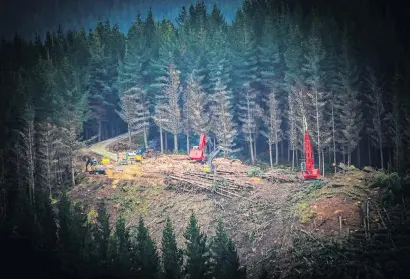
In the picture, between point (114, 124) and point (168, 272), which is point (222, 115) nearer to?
point (114, 124)

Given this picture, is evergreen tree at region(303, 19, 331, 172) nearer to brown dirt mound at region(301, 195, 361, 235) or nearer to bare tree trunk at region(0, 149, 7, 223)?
brown dirt mound at region(301, 195, 361, 235)

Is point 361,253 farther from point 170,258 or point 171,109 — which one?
point 171,109

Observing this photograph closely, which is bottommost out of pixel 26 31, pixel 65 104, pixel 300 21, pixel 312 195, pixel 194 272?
pixel 194 272

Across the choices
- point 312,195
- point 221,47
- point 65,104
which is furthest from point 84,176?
point 221,47

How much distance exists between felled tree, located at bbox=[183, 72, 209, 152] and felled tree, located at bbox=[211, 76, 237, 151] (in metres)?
0.87

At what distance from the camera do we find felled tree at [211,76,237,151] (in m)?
32.9

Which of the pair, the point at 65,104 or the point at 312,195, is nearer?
the point at 312,195

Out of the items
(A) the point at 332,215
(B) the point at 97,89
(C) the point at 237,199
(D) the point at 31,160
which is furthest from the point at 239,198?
(B) the point at 97,89

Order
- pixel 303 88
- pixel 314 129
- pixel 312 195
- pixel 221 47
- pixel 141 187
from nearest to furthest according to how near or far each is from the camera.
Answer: pixel 312 195 → pixel 141 187 → pixel 314 129 → pixel 303 88 → pixel 221 47

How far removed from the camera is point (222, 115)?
3303cm

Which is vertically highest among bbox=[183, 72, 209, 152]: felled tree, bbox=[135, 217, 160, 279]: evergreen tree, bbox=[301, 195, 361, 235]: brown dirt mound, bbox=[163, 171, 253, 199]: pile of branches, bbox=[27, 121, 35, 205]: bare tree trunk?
bbox=[183, 72, 209, 152]: felled tree

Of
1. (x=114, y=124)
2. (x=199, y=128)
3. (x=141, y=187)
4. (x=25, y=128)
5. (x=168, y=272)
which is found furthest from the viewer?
(x=114, y=124)

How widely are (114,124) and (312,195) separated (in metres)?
23.9

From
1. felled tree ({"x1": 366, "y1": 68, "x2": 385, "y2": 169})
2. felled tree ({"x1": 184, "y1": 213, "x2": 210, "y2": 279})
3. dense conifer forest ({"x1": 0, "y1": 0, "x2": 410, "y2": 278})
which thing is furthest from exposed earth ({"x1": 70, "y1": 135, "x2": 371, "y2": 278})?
felled tree ({"x1": 366, "y1": 68, "x2": 385, "y2": 169})
